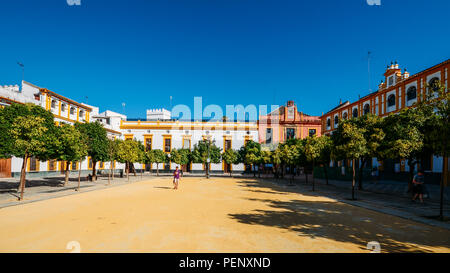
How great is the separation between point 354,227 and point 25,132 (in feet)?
56.2

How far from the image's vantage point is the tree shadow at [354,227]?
6.58m

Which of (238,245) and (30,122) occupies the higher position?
(30,122)

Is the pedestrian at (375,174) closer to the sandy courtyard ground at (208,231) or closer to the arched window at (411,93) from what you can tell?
the arched window at (411,93)

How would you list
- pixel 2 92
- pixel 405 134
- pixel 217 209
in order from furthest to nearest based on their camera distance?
pixel 2 92 → pixel 405 134 → pixel 217 209

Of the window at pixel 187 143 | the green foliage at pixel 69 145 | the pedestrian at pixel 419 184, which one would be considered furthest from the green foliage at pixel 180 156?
the pedestrian at pixel 419 184

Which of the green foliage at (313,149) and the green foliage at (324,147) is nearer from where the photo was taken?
the green foliage at (313,149)

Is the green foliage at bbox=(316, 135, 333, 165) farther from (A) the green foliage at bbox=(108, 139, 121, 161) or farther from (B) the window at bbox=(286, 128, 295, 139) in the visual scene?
(B) the window at bbox=(286, 128, 295, 139)

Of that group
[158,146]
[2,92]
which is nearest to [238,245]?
[2,92]

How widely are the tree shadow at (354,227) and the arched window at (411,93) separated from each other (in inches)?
963

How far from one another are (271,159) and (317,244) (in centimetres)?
3023

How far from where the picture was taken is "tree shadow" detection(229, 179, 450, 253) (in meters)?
6.58

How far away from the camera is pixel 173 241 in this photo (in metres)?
6.29
